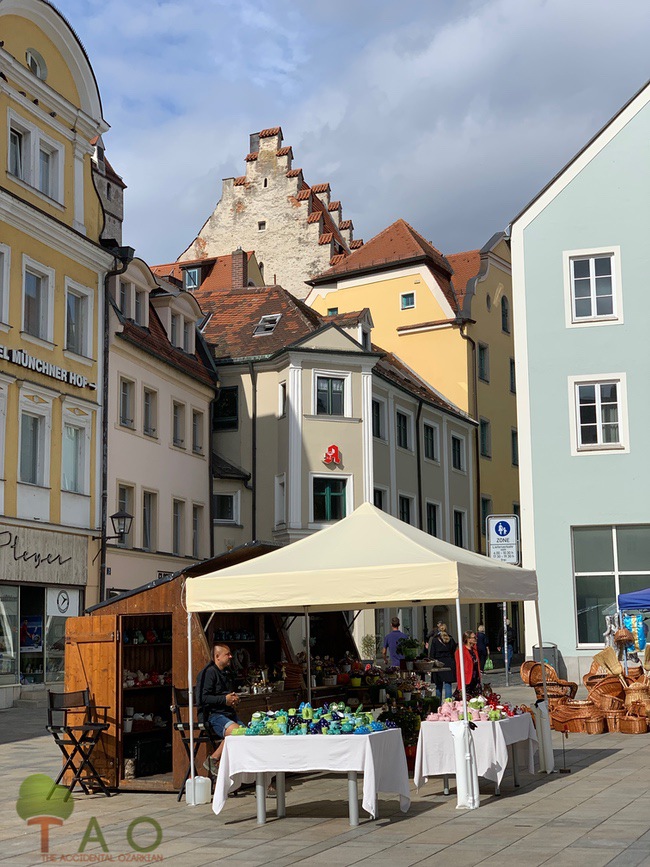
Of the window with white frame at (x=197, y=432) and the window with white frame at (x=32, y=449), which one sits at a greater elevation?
the window with white frame at (x=197, y=432)

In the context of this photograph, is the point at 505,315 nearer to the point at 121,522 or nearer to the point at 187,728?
the point at 121,522

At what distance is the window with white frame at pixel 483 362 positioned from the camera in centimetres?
5084

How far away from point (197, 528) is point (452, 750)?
2539 centimetres

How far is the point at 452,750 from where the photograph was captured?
12.7m

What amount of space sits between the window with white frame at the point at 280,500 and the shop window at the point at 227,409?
245cm

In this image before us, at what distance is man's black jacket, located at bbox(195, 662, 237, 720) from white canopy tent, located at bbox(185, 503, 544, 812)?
158mm

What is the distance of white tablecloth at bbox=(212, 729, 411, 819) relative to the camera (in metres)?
11.0

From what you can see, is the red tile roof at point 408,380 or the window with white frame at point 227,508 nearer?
the window with white frame at point 227,508

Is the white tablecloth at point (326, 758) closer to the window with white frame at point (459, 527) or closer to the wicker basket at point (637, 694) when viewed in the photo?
the wicker basket at point (637, 694)

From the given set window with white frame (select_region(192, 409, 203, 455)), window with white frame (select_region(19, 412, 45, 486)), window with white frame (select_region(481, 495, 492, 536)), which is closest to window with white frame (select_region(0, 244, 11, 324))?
window with white frame (select_region(19, 412, 45, 486))

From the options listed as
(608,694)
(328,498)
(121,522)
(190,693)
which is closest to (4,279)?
(121,522)

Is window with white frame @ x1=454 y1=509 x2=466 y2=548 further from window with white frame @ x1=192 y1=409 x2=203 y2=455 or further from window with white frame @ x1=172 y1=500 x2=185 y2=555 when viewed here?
window with white frame @ x1=172 y1=500 x2=185 y2=555

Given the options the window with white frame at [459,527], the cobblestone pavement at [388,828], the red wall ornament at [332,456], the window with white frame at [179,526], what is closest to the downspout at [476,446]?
the window with white frame at [459,527]

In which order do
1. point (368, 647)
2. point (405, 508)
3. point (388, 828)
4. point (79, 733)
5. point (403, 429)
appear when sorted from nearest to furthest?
point (388, 828) < point (79, 733) < point (368, 647) < point (405, 508) < point (403, 429)
